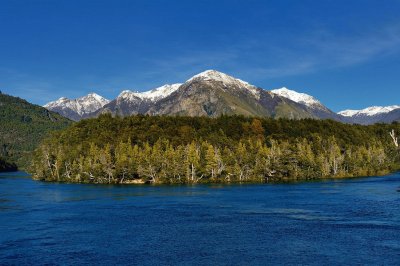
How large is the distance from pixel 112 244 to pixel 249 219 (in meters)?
33.9

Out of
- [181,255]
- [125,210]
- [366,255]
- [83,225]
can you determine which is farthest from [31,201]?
[366,255]

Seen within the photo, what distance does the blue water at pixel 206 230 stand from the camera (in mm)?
69250

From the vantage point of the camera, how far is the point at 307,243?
252ft

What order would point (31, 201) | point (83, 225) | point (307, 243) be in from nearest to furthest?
1. point (307, 243)
2. point (83, 225)
3. point (31, 201)

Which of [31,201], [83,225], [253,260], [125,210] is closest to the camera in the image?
[253,260]

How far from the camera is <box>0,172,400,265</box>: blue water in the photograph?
227ft

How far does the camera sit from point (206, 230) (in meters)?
89.8

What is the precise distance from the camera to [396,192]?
14812 cm

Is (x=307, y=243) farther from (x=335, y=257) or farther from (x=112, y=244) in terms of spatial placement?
(x=112, y=244)

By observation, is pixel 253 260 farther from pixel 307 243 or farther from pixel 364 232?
pixel 364 232

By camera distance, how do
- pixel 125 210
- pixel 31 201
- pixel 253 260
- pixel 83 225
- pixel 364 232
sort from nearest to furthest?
pixel 253 260 < pixel 364 232 < pixel 83 225 < pixel 125 210 < pixel 31 201

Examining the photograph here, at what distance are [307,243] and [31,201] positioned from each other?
9851cm

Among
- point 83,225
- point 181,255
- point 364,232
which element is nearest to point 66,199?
point 83,225

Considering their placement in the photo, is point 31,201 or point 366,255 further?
point 31,201
